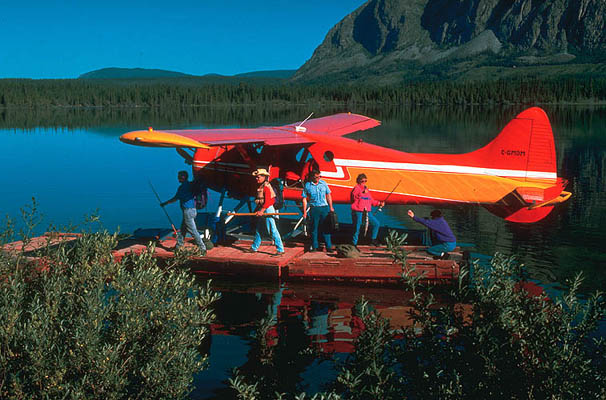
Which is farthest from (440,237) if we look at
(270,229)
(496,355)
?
(496,355)

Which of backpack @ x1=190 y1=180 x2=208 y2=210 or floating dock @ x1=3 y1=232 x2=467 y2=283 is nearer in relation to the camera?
floating dock @ x1=3 y1=232 x2=467 y2=283

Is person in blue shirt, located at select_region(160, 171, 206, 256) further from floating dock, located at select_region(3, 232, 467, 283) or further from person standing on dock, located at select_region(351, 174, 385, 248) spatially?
person standing on dock, located at select_region(351, 174, 385, 248)

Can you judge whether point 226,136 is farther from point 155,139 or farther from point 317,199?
point 317,199

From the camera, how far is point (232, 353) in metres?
8.11

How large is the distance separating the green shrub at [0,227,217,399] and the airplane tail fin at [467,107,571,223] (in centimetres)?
772

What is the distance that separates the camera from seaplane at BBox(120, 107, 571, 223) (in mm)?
11312

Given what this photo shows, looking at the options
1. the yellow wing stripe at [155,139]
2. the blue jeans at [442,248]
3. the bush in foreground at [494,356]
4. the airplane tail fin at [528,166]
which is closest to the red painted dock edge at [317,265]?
the blue jeans at [442,248]

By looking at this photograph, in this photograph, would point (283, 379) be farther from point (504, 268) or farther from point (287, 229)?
point (287, 229)

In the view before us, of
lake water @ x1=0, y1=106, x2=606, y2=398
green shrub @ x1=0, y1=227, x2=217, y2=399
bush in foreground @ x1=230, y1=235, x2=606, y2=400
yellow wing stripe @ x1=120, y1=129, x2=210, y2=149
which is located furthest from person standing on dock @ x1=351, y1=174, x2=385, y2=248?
bush in foreground @ x1=230, y1=235, x2=606, y2=400

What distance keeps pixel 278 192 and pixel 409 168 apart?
2.78 metres

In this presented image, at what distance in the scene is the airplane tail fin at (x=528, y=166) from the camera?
11148 mm

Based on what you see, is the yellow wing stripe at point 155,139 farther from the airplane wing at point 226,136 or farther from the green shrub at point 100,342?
the green shrub at point 100,342

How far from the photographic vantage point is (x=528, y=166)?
37.6 feet

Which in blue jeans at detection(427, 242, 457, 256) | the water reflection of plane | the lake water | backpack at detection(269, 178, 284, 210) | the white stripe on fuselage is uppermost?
the white stripe on fuselage
